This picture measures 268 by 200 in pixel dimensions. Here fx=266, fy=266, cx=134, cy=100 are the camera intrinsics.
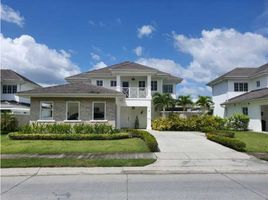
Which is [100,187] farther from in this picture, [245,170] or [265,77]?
[265,77]

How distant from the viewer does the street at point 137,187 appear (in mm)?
6383

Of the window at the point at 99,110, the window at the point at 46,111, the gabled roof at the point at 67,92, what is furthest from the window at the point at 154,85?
the window at the point at 46,111

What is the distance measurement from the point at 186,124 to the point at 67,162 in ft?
62.3

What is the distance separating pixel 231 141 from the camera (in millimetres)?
14594

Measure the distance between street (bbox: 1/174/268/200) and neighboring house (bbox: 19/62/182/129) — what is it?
14544mm

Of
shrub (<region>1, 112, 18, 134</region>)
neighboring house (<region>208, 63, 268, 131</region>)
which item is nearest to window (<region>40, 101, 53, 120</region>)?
shrub (<region>1, 112, 18, 134</region>)

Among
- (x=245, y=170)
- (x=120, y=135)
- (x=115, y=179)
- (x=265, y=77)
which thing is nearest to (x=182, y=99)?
(x=265, y=77)

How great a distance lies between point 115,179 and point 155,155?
14.2ft

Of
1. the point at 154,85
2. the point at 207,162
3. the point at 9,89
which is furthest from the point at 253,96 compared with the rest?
the point at 9,89

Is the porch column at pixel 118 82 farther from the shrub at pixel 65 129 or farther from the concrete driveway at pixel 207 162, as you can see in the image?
the concrete driveway at pixel 207 162

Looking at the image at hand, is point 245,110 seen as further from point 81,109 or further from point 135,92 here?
point 81,109

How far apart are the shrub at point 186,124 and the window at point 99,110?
22.9 feet

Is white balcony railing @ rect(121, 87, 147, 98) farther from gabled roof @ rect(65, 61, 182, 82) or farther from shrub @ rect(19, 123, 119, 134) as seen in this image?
shrub @ rect(19, 123, 119, 134)

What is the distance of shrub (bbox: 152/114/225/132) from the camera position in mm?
27500
